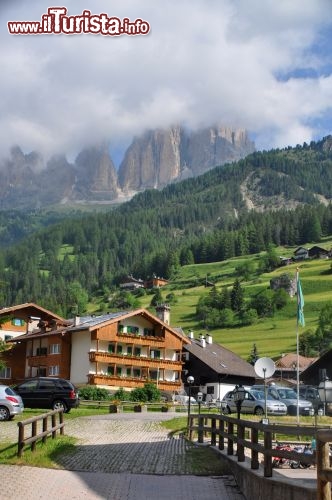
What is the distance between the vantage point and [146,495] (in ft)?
45.1

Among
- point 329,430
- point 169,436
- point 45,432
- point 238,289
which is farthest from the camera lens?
point 238,289

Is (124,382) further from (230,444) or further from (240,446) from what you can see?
(240,446)

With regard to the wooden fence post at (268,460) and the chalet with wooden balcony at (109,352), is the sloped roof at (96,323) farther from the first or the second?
the wooden fence post at (268,460)

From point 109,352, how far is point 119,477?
4943cm

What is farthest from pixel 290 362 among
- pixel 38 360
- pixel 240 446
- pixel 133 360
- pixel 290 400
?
pixel 240 446

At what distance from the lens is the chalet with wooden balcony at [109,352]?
63.9m

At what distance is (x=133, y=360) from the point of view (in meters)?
66.2

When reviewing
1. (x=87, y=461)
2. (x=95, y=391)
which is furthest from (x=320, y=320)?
(x=87, y=461)

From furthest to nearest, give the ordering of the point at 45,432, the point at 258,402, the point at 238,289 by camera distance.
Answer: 1. the point at 238,289
2. the point at 258,402
3. the point at 45,432

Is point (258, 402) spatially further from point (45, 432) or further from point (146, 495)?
point (146, 495)

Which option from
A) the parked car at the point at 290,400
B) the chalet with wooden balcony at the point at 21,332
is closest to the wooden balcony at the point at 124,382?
the chalet with wooden balcony at the point at 21,332

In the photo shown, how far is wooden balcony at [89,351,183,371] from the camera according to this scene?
6313cm

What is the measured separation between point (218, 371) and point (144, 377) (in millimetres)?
10032

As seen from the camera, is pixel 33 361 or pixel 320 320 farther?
pixel 320 320
